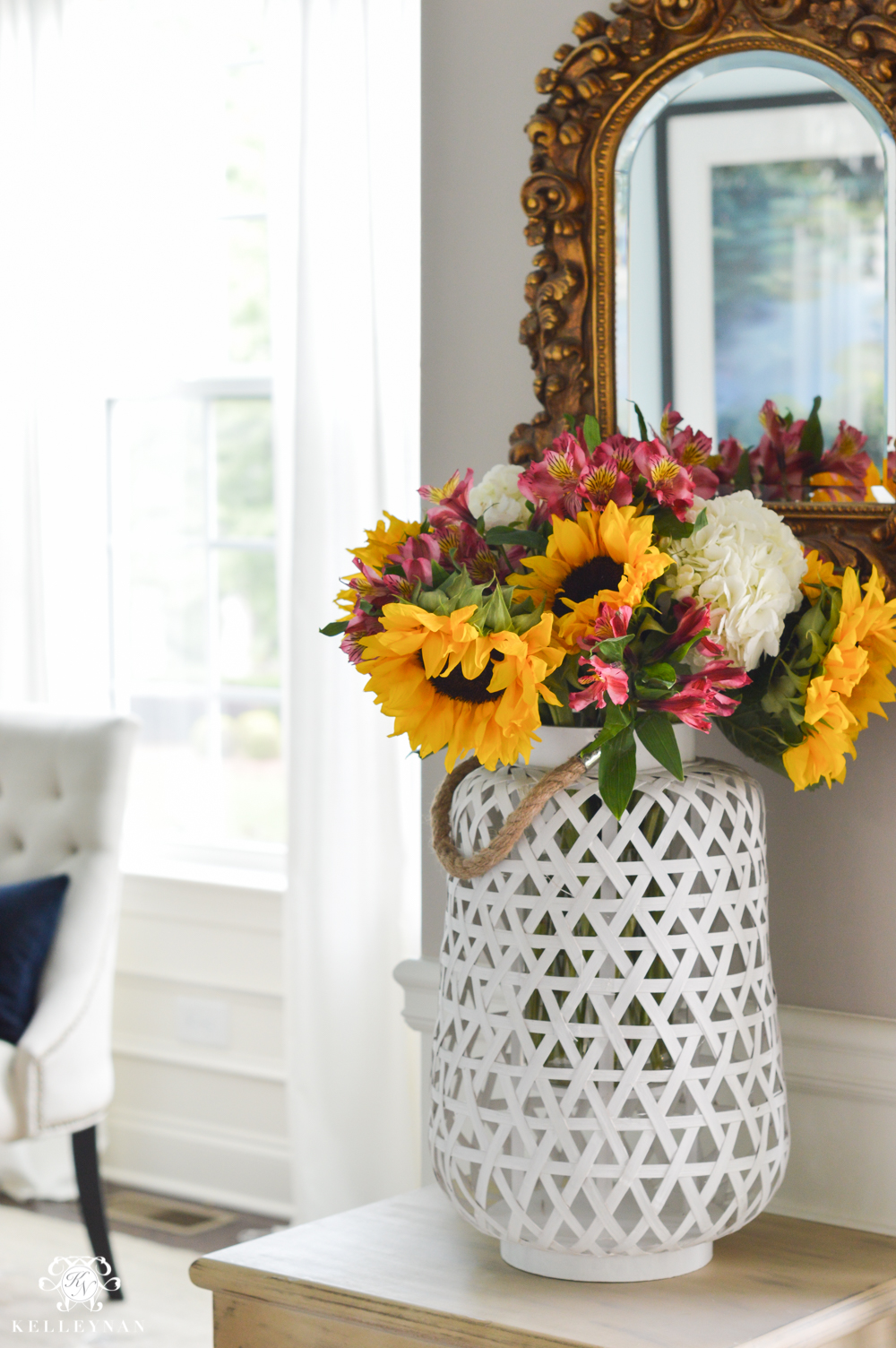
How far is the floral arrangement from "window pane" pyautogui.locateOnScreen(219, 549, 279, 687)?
210cm

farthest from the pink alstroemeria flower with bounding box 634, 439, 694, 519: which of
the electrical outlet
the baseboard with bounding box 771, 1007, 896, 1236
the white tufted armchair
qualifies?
the electrical outlet

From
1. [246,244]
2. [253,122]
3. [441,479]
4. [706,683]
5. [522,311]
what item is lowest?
[706,683]

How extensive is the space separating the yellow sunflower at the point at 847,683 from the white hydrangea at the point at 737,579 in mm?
47

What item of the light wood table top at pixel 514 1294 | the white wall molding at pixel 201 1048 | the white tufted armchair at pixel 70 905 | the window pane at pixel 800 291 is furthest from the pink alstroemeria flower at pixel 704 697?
the white wall molding at pixel 201 1048

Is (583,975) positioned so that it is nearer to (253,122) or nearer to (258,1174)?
(258,1174)

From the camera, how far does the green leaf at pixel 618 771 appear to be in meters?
1.13

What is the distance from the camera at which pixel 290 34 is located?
2.77m

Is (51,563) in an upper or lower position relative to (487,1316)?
upper

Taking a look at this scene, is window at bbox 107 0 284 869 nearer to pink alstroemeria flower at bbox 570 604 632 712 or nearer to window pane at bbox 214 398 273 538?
window pane at bbox 214 398 273 538

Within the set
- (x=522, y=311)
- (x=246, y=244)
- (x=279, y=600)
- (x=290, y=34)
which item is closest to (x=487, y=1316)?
(x=522, y=311)

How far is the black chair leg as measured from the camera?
8.80 feet

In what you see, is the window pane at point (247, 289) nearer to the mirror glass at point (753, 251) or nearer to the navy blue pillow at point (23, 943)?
the navy blue pillow at point (23, 943)

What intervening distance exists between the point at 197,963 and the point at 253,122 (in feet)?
5.93

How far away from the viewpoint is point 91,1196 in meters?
2.68
